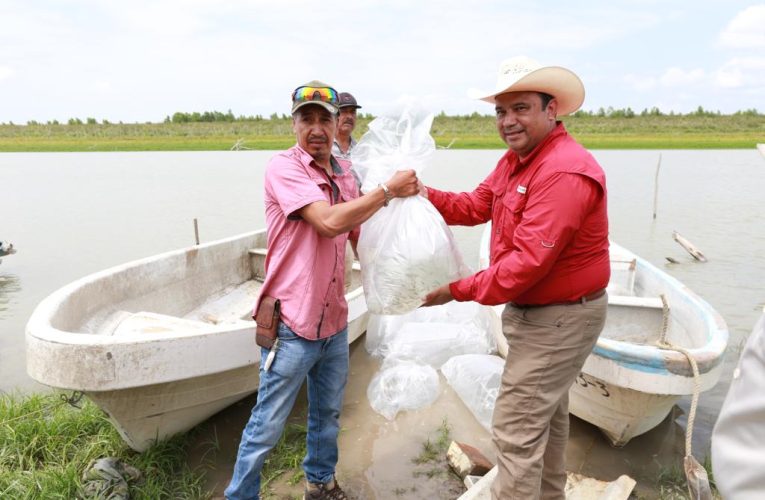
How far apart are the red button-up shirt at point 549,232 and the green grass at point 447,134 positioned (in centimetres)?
2932

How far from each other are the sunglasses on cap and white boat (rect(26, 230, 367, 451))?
1491 mm

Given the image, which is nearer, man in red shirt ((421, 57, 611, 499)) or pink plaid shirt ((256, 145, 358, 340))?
man in red shirt ((421, 57, 611, 499))

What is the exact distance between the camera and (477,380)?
422cm

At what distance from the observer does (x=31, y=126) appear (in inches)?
1871

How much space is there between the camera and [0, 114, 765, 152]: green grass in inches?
1288

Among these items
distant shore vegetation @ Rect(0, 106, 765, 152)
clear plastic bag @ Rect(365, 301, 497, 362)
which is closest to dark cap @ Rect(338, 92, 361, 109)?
clear plastic bag @ Rect(365, 301, 497, 362)

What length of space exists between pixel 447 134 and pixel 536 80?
36728mm

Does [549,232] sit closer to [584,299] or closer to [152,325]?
[584,299]

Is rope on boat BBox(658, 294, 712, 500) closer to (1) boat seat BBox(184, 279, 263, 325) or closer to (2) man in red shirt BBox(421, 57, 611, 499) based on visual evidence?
(2) man in red shirt BBox(421, 57, 611, 499)

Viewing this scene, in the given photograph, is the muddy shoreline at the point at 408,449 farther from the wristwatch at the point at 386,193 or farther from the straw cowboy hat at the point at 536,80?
the straw cowboy hat at the point at 536,80

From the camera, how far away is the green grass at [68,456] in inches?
122

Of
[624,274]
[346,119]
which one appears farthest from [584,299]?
[624,274]

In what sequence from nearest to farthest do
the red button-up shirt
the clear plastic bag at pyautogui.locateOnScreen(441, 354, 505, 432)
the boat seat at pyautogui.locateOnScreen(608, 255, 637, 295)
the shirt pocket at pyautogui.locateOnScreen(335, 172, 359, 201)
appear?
the red button-up shirt
the shirt pocket at pyautogui.locateOnScreen(335, 172, 359, 201)
the clear plastic bag at pyautogui.locateOnScreen(441, 354, 505, 432)
the boat seat at pyautogui.locateOnScreen(608, 255, 637, 295)

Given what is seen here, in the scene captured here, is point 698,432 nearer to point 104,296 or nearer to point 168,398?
point 168,398
